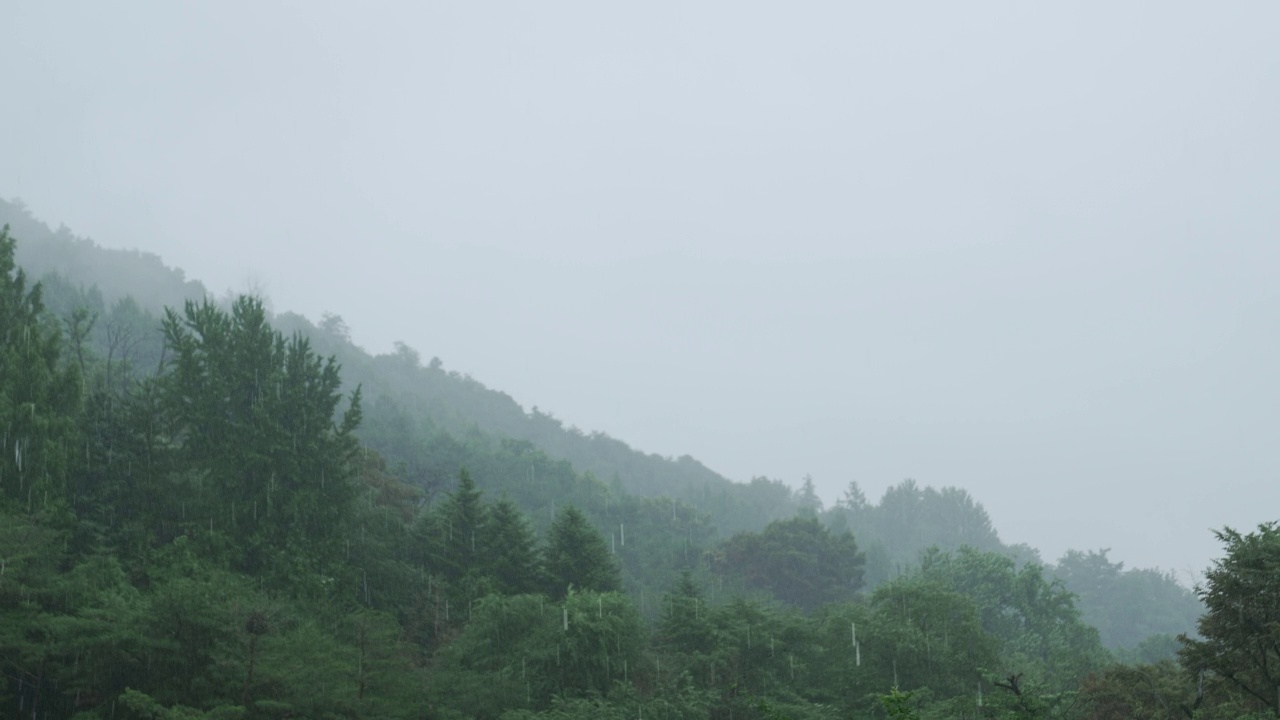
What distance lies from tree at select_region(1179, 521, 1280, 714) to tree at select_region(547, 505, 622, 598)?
2564cm

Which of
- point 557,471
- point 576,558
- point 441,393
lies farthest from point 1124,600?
point 576,558

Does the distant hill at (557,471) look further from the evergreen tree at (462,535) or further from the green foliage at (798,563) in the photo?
the evergreen tree at (462,535)

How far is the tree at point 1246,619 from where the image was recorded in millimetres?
20125

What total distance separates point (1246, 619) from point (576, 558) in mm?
27469

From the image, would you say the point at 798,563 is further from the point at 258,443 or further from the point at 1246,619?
the point at 1246,619

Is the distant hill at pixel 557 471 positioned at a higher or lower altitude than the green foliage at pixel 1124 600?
higher

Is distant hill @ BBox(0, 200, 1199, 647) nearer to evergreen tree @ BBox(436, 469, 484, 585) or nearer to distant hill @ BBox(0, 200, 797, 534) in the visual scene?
distant hill @ BBox(0, 200, 797, 534)

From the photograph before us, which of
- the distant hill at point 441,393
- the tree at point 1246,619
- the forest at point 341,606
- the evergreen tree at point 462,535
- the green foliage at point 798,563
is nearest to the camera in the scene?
the tree at point 1246,619

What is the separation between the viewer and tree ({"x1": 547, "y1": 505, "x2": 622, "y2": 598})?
43219 millimetres

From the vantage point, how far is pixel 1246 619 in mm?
20531

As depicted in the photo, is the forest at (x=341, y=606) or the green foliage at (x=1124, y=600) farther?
the green foliage at (x=1124, y=600)

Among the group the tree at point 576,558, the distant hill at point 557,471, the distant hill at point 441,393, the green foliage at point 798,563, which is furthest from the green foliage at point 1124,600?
the tree at point 576,558

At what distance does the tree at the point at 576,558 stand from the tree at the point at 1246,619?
84.1 ft

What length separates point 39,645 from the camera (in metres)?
23.7
